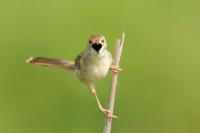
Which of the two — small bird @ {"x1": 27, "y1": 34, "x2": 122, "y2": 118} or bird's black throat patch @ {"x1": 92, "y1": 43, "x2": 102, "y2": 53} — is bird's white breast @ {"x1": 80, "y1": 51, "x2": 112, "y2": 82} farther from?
bird's black throat patch @ {"x1": 92, "y1": 43, "x2": 102, "y2": 53}

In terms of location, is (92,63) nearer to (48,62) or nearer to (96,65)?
(96,65)

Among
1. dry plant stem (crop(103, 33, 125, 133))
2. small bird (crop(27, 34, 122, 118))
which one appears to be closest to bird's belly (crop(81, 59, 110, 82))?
small bird (crop(27, 34, 122, 118))

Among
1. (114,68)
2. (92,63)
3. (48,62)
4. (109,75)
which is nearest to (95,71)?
(92,63)

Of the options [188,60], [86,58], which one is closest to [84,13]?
[188,60]

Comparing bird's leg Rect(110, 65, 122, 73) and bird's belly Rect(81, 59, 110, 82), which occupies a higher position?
bird's leg Rect(110, 65, 122, 73)

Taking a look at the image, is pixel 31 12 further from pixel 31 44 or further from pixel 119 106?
pixel 119 106

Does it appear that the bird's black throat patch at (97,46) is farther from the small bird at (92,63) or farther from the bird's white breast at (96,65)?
the bird's white breast at (96,65)

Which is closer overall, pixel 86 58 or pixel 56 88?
pixel 86 58
